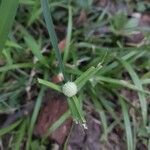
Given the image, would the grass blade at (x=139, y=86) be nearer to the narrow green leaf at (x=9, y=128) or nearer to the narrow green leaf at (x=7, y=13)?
the narrow green leaf at (x=9, y=128)

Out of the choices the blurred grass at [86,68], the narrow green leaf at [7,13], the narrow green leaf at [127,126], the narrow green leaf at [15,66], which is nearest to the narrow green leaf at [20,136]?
the blurred grass at [86,68]

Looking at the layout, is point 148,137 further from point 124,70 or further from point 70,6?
point 70,6

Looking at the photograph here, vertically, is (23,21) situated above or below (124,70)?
above

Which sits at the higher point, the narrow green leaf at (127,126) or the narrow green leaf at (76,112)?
the narrow green leaf at (76,112)

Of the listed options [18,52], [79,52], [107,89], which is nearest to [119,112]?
[107,89]

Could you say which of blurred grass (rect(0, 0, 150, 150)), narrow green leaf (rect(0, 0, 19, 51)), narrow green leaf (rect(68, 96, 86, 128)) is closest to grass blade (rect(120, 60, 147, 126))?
blurred grass (rect(0, 0, 150, 150))

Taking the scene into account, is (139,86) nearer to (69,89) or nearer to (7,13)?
(69,89)

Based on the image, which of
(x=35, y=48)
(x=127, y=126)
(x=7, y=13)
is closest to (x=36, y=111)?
(x=35, y=48)

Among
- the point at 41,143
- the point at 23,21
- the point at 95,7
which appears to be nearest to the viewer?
the point at 41,143

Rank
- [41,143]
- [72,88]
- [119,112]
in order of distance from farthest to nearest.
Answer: [119,112]
[41,143]
[72,88]
